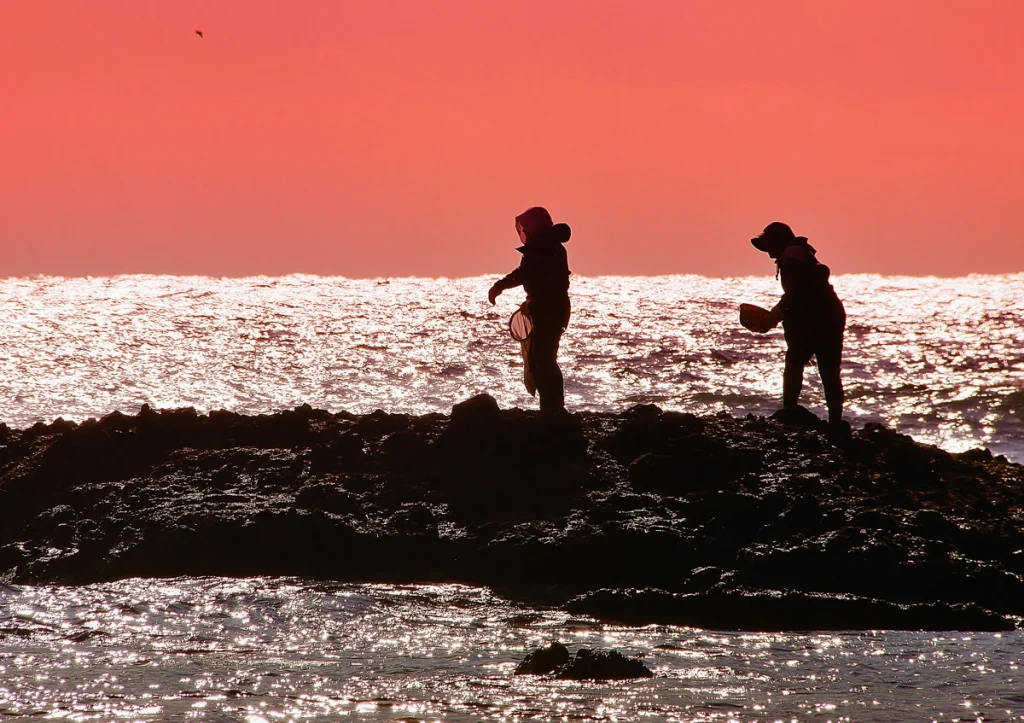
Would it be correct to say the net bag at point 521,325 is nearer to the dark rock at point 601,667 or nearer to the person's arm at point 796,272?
the person's arm at point 796,272

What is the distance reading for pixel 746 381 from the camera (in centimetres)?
2764

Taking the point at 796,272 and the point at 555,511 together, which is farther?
the point at 796,272

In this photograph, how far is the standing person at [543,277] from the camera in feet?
39.0

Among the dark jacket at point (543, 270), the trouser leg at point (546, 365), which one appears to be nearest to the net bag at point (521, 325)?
the trouser leg at point (546, 365)

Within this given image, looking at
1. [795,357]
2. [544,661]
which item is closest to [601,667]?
[544,661]

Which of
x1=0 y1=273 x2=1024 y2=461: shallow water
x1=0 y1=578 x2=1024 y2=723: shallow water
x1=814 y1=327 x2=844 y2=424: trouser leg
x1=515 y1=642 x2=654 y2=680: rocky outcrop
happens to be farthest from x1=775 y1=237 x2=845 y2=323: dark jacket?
x1=0 y1=273 x2=1024 y2=461: shallow water

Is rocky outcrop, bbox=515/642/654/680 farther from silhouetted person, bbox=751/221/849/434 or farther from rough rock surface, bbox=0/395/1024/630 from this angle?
silhouetted person, bbox=751/221/849/434

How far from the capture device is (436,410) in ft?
80.4

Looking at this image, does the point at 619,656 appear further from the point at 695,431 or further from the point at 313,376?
the point at 313,376

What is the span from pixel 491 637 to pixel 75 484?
5.05 meters

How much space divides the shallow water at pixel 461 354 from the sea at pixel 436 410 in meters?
0.14

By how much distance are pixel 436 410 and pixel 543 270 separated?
12.8 meters

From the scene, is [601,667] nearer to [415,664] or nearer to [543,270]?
[415,664]

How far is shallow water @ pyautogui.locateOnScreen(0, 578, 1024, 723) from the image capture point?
19.9ft
